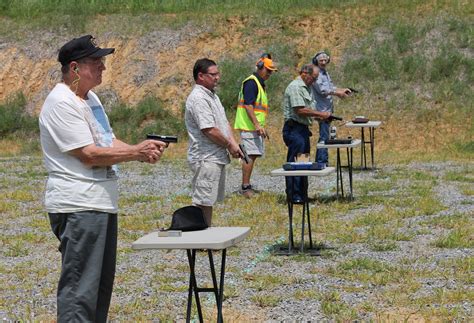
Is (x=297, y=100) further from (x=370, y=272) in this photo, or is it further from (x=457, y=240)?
(x=370, y=272)

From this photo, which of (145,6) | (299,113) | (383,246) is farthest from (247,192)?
(145,6)

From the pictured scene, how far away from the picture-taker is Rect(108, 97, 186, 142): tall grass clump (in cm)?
2338

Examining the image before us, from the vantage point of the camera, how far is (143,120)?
24203 millimetres

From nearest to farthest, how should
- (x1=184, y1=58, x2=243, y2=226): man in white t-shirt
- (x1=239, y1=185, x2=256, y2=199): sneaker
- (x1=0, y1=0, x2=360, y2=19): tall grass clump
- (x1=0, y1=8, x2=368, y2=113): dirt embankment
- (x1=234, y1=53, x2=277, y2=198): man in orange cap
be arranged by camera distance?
1. (x1=184, y1=58, x2=243, y2=226): man in white t-shirt
2. (x1=234, y1=53, x2=277, y2=198): man in orange cap
3. (x1=239, y1=185, x2=256, y2=199): sneaker
4. (x1=0, y1=8, x2=368, y2=113): dirt embankment
5. (x1=0, y1=0, x2=360, y2=19): tall grass clump

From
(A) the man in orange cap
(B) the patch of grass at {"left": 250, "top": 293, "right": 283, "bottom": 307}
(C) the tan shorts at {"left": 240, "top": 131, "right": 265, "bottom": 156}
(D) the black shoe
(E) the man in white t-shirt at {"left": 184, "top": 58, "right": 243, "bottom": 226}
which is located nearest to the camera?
(B) the patch of grass at {"left": 250, "top": 293, "right": 283, "bottom": 307}

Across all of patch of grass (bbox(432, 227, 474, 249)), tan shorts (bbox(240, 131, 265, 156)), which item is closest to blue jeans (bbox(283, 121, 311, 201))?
tan shorts (bbox(240, 131, 265, 156))

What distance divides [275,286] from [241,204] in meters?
4.78

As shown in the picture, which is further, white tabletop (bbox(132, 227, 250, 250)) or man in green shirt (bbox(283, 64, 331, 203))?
A: man in green shirt (bbox(283, 64, 331, 203))

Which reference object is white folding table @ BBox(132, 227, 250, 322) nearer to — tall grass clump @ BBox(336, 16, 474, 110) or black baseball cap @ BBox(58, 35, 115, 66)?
black baseball cap @ BBox(58, 35, 115, 66)

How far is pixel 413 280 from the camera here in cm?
739

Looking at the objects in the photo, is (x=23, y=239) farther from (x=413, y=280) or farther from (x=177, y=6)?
(x=177, y=6)

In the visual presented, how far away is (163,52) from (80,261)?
22212mm

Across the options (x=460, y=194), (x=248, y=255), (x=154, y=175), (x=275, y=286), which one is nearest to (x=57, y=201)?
(x=275, y=286)

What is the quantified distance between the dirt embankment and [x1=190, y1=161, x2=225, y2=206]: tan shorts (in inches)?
669
